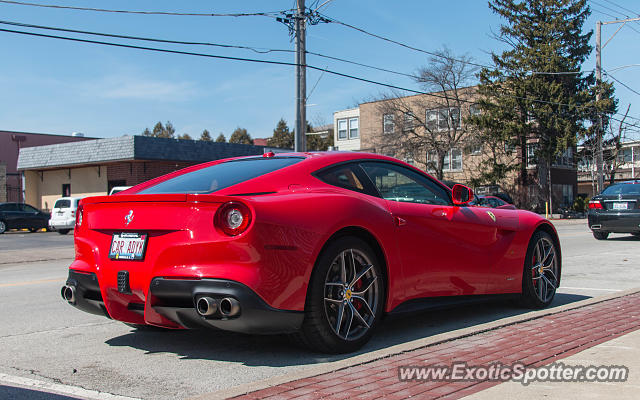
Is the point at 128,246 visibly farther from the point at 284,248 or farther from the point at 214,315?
the point at 284,248

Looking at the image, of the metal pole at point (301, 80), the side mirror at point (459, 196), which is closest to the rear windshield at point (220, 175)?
the side mirror at point (459, 196)

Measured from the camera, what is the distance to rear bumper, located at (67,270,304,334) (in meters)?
3.72

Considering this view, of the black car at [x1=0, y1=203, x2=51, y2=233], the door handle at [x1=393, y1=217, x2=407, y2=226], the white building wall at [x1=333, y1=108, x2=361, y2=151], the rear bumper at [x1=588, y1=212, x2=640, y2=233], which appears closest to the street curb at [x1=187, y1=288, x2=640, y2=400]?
the door handle at [x1=393, y1=217, x2=407, y2=226]

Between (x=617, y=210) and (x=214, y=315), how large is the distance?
14.9 metres

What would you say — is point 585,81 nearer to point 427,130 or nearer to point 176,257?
point 427,130

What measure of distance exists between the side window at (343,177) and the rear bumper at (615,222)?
13.2 m

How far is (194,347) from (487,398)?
2260 millimetres

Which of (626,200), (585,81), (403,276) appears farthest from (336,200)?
(585,81)

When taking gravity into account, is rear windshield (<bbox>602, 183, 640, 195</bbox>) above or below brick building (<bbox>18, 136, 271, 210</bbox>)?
below

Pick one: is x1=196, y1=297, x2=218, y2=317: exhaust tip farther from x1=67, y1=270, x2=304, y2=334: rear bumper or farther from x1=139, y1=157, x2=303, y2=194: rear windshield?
x1=139, y1=157, x2=303, y2=194: rear windshield

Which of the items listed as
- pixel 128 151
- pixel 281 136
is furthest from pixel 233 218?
pixel 281 136

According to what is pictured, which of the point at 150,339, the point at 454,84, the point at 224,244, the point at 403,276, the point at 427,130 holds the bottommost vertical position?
the point at 150,339

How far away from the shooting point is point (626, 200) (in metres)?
16.0

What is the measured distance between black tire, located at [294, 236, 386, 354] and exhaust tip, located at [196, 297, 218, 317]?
64cm
